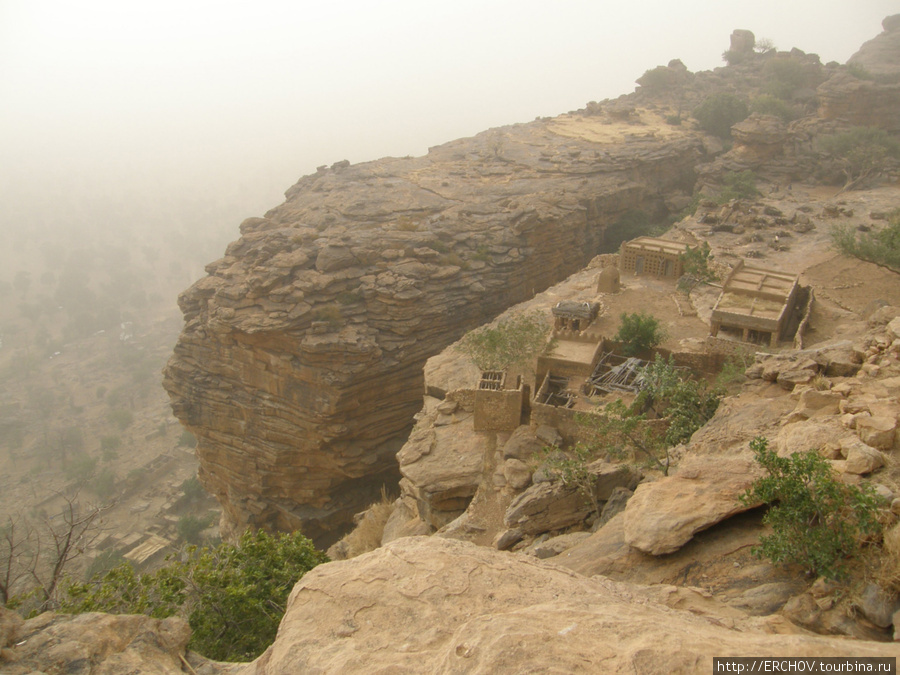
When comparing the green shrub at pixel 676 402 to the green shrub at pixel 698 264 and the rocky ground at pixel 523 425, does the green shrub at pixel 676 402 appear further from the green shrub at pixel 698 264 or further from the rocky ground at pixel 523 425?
the green shrub at pixel 698 264

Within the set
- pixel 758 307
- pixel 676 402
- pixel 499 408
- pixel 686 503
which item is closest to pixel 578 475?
pixel 686 503

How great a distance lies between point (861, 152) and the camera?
40.4 metres

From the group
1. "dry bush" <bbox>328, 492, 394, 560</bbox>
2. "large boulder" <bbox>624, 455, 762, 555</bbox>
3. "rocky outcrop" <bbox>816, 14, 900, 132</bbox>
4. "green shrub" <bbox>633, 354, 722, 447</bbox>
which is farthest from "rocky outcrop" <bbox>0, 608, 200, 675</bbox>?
"rocky outcrop" <bbox>816, 14, 900, 132</bbox>

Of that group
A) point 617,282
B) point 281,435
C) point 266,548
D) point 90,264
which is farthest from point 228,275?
point 90,264

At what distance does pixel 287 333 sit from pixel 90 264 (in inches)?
2888

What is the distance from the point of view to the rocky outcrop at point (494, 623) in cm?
457

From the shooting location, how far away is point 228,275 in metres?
30.0

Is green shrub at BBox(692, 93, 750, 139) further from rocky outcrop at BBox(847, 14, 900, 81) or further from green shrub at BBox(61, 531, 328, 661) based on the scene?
green shrub at BBox(61, 531, 328, 661)

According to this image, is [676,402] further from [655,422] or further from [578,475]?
[578,475]

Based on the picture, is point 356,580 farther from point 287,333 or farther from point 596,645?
point 287,333

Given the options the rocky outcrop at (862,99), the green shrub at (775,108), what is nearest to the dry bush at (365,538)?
the rocky outcrop at (862,99)

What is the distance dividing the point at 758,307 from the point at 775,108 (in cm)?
4142

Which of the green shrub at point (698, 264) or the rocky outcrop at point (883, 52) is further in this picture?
the rocky outcrop at point (883, 52)

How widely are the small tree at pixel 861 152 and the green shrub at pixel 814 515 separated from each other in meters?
41.7
